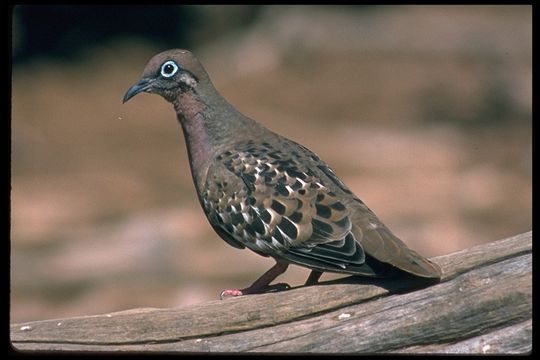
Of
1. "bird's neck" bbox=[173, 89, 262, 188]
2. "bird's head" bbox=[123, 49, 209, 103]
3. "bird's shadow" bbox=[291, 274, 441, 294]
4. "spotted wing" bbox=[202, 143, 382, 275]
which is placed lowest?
"bird's shadow" bbox=[291, 274, 441, 294]

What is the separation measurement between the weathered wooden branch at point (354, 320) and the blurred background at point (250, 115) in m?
6.61

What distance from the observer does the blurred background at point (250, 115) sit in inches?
562

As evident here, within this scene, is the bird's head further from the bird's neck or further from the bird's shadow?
the bird's shadow

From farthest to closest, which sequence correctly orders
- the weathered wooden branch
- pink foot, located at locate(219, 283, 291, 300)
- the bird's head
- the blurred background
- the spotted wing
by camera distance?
the blurred background → the bird's head → pink foot, located at locate(219, 283, 291, 300) → the spotted wing → the weathered wooden branch

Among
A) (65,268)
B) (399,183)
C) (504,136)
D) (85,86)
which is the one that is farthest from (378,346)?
(85,86)

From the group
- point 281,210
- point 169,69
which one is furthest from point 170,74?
point 281,210

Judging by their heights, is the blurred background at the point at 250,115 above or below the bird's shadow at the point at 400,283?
above

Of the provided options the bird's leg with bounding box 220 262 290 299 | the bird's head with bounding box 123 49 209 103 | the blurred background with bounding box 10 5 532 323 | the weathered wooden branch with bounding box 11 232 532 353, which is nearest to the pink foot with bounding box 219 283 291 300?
the bird's leg with bounding box 220 262 290 299

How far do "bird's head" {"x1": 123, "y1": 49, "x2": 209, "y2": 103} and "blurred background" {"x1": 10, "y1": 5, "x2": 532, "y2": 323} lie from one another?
620 cm

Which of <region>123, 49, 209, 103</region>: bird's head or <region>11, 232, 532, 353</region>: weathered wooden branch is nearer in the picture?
<region>11, 232, 532, 353</region>: weathered wooden branch

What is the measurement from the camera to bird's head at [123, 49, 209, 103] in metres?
7.11

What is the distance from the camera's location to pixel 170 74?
23.5 feet

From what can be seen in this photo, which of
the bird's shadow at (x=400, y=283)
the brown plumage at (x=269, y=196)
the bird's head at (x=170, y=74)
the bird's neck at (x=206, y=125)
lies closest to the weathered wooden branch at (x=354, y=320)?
the bird's shadow at (x=400, y=283)

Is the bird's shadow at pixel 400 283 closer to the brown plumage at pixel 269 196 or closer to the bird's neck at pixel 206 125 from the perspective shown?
the brown plumage at pixel 269 196
